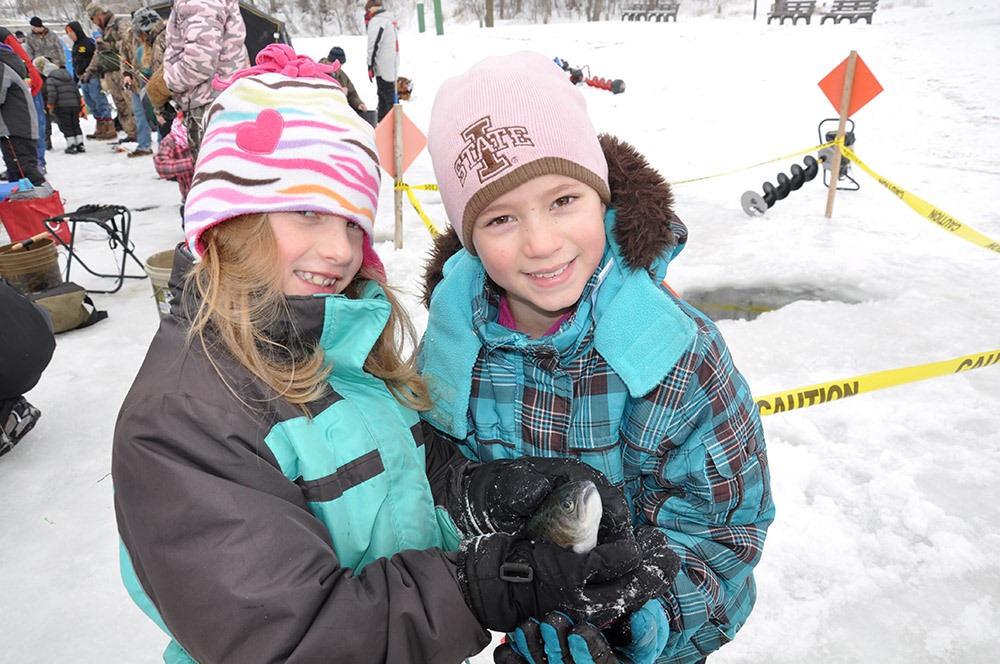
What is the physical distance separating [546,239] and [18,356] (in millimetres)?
3375

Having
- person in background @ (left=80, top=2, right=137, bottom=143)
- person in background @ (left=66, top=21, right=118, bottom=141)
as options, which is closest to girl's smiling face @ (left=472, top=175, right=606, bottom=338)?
person in background @ (left=80, top=2, right=137, bottom=143)

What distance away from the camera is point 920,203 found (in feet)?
16.6

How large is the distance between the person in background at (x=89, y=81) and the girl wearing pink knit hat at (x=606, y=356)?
14.0 meters

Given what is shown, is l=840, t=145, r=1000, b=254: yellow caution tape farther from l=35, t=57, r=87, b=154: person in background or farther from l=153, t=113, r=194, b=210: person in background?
l=35, t=57, r=87, b=154: person in background

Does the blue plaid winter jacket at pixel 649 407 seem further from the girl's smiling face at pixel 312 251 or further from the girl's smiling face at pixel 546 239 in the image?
the girl's smiling face at pixel 312 251

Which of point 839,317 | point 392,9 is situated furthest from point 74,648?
point 392,9

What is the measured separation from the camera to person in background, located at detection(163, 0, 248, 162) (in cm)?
539

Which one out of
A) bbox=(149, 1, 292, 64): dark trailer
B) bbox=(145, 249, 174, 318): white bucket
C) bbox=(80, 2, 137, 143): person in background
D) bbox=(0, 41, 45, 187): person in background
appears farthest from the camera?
bbox=(80, 2, 137, 143): person in background

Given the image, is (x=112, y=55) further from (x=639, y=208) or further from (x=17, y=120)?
(x=639, y=208)

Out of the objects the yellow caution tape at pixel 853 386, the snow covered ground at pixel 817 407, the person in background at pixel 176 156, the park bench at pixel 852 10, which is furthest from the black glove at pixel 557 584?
the park bench at pixel 852 10

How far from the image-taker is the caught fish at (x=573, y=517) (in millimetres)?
1179

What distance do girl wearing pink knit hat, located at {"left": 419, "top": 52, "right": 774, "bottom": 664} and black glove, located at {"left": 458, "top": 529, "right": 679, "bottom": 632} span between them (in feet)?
0.31

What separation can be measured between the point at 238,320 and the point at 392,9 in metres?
39.6

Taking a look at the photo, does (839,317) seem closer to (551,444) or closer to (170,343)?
(551,444)
